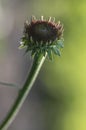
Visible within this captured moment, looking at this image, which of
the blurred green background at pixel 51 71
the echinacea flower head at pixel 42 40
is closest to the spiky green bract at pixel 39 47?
the echinacea flower head at pixel 42 40

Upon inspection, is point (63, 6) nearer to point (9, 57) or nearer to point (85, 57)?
point (85, 57)

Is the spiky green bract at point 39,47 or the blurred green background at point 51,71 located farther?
the blurred green background at point 51,71

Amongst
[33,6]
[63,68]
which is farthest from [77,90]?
[33,6]

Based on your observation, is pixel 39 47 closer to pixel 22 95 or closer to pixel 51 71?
pixel 22 95

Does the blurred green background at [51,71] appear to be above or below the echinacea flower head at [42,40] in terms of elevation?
below

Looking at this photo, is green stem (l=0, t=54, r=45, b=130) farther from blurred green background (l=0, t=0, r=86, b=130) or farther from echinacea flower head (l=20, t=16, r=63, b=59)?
blurred green background (l=0, t=0, r=86, b=130)

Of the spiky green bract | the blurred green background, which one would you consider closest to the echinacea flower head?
the spiky green bract

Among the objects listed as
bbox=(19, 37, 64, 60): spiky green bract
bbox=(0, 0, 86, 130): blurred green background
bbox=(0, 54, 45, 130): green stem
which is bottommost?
bbox=(0, 0, 86, 130): blurred green background

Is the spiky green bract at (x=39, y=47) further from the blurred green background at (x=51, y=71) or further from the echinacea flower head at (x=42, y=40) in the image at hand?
the blurred green background at (x=51, y=71)

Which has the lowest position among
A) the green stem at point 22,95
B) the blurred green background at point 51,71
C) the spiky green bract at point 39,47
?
the blurred green background at point 51,71
